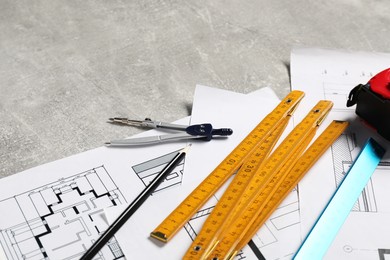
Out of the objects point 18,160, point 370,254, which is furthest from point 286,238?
point 18,160

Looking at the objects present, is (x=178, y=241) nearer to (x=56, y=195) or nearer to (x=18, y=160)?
(x=56, y=195)

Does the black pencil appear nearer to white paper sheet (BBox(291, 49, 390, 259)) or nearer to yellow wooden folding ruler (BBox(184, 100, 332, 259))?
yellow wooden folding ruler (BBox(184, 100, 332, 259))

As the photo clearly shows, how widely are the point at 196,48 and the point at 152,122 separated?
0.28 m

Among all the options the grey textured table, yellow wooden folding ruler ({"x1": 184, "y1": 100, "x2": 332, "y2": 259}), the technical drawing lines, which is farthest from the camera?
the grey textured table

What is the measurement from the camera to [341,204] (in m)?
1.05

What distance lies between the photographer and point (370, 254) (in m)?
0.98

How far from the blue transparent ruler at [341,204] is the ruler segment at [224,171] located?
16cm

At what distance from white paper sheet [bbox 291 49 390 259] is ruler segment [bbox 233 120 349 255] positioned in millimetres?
15

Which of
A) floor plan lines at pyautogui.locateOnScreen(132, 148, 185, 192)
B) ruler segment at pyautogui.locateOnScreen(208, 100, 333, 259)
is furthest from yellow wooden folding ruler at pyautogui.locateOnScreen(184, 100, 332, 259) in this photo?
floor plan lines at pyautogui.locateOnScreen(132, 148, 185, 192)

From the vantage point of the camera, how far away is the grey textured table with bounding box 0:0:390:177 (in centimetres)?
121

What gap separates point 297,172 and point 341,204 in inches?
3.7

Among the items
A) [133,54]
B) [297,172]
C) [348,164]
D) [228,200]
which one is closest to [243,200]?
[228,200]

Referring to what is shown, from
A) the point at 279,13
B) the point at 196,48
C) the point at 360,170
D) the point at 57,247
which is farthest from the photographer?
the point at 279,13

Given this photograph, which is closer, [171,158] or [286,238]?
[286,238]
